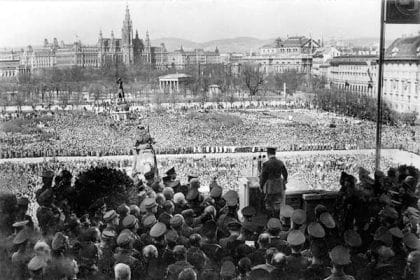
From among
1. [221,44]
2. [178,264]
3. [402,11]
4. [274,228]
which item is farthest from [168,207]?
[402,11]

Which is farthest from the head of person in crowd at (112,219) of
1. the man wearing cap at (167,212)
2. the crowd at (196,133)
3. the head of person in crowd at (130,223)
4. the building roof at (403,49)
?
the building roof at (403,49)

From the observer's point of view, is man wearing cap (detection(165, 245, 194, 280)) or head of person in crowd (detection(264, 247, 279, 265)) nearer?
man wearing cap (detection(165, 245, 194, 280))

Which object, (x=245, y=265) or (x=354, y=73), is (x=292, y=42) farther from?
(x=245, y=265)

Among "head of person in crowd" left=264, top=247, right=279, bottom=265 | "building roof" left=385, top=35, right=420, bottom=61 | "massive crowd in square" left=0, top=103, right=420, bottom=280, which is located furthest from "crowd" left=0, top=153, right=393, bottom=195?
"head of person in crowd" left=264, top=247, right=279, bottom=265

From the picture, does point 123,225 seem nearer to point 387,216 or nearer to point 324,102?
point 387,216

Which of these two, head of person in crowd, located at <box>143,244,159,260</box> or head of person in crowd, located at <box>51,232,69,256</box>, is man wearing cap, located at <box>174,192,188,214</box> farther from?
head of person in crowd, located at <box>51,232,69,256</box>
